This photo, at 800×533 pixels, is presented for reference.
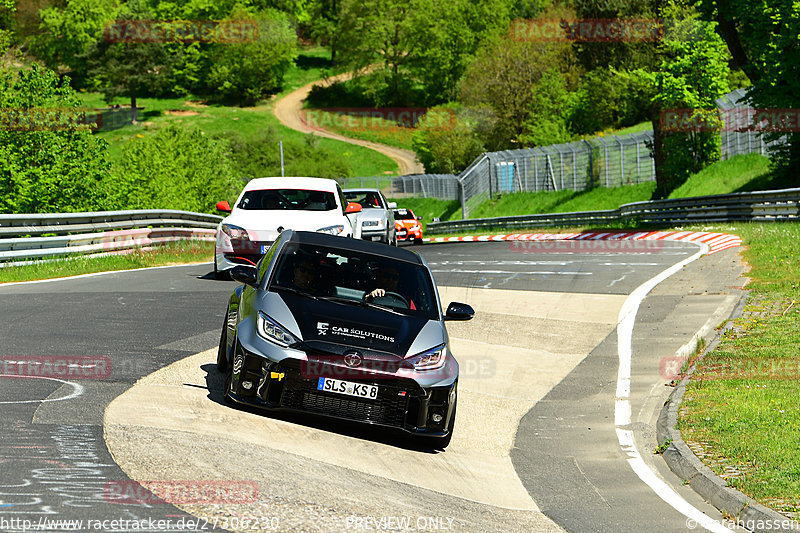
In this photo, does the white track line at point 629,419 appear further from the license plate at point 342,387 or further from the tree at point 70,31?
the tree at point 70,31

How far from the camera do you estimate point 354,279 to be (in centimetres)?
932

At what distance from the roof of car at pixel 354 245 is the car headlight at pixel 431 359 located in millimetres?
1326

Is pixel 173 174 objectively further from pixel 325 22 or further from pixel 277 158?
pixel 325 22

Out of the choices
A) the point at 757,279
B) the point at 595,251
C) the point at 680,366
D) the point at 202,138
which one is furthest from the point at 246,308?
the point at 202,138

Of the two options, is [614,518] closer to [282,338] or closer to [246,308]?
[282,338]

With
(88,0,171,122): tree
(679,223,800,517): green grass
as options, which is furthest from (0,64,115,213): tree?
(88,0,171,122): tree

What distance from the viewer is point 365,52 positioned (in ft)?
404

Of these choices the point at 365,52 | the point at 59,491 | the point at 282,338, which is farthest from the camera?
the point at 365,52

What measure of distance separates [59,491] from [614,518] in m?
3.72

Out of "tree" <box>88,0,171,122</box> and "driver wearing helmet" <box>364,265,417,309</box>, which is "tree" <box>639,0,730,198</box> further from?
"tree" <box>88,0,171,122</box>

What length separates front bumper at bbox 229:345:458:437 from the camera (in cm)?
805

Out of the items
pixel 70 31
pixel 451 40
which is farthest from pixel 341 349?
pixel 70 31

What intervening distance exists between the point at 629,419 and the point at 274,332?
4.17 meters

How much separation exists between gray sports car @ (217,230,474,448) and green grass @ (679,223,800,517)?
239 centimetres
